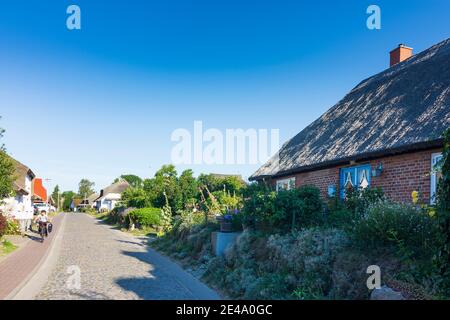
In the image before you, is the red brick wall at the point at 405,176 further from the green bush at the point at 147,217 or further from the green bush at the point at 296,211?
the green bush at the point at 147,217

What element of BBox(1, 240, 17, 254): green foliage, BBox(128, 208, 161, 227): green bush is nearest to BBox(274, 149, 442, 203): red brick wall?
BBox(1, 240, 17, 254): green foliage

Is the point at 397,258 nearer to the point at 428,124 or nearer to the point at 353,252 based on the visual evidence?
the point at 353,252

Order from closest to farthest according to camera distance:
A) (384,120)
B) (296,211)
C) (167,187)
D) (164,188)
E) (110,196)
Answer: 1. (296,211)
2. (384,120)
3. (167,187)
4. (164,188)
5. (110,196)

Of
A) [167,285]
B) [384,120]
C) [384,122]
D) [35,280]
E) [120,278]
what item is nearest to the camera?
[167,285]

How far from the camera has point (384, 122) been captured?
1109cm

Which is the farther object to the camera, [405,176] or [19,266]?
[19,266]

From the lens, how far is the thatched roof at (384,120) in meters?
9.30

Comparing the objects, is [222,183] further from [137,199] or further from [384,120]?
[384,120]

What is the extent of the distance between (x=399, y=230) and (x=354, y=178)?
5230 mm

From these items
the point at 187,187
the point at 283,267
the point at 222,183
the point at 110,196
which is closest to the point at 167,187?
the point at 187,187

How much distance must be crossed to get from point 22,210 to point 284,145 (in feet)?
49.5

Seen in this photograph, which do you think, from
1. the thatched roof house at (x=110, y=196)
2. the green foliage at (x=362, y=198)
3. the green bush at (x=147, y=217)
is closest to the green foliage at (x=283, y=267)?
the green foliage at (x=362, y=198)

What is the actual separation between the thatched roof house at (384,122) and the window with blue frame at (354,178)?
29 cm

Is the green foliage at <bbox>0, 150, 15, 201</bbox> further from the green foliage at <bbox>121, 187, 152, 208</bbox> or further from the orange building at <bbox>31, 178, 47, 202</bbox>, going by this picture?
the orange building at <bbox>31, 178, 47, 202</bbox>
